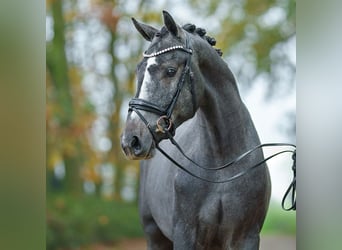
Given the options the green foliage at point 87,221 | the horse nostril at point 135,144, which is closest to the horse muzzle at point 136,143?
the horse nostril at point 135,144

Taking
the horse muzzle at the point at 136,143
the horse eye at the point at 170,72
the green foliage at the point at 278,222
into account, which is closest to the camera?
the horse muzzle at the point at 136,143

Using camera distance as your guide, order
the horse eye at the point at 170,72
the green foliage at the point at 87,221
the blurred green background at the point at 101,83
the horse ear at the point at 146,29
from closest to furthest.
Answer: the horse eye at the point at 170,72 < the horse ear at the point at 146,29 < the blurred green background at the point at 101,83 < the green foliage at the point at 87,221

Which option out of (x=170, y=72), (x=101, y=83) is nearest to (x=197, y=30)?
(x=170, y=72)

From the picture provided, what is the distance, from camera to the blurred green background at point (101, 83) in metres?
7.64

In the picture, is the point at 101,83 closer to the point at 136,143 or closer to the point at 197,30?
the point at 197,30

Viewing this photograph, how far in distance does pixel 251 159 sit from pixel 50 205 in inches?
205

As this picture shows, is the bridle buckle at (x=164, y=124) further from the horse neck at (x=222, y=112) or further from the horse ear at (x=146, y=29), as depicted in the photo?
the horse ear at (x=146, y=29)

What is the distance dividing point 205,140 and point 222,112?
0.16 meters

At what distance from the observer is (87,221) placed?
809cm

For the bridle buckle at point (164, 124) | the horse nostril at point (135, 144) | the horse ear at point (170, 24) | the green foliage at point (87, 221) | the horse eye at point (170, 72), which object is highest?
the horse ear at point (170, 24)
